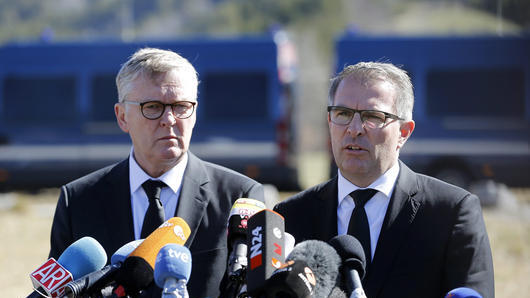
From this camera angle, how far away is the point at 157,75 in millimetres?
3115

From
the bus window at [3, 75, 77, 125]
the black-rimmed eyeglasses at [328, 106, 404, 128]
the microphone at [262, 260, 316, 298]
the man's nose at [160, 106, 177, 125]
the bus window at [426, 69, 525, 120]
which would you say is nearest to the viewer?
the microphone at [262, 260, 316, 298]

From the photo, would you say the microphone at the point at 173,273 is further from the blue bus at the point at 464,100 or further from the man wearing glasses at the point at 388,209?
the blue bus at the point at 464,100

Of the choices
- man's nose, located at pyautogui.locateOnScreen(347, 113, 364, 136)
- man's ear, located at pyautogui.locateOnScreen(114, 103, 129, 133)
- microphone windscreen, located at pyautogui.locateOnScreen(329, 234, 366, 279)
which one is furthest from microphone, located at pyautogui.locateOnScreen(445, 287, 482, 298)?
man's ear, located at pyautogui.locateOnScreen(114, 103, 129, 133)

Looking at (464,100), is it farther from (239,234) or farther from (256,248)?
(256,248)

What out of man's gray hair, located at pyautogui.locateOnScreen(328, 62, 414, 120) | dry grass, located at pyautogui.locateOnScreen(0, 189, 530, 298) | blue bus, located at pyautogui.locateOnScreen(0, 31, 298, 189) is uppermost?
man's gray hair, located at pyautogui.locateOnScreen(328, 62, 414, 120)

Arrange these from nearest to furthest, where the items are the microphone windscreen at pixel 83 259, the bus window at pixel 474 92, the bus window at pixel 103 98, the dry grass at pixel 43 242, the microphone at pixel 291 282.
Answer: the microphone at pixel 291 282 < the microphone windscreen at pixel 83 259 < the dry grass at pixel 43 242 < the bus window at pixel 474 92 < the bus window at pixel 103 98

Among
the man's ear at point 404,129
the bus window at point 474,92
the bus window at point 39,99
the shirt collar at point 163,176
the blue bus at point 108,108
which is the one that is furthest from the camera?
the bus window at point 39,99

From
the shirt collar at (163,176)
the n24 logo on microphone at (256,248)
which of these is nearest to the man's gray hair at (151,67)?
the shirt collar at (163,176)

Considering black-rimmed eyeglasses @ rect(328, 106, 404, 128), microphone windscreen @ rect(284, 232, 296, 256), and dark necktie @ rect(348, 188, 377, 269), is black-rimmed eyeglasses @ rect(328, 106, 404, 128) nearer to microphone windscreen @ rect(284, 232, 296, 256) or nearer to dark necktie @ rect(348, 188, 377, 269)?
dark necktie @ rect(348, 188, 377, 269)

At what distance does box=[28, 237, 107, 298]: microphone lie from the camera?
2.38m

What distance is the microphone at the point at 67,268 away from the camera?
2.38 m

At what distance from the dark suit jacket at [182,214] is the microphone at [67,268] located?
0.61 m

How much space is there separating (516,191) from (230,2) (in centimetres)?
4643

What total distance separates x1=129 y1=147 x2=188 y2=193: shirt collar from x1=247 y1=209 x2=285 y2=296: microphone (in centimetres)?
101
